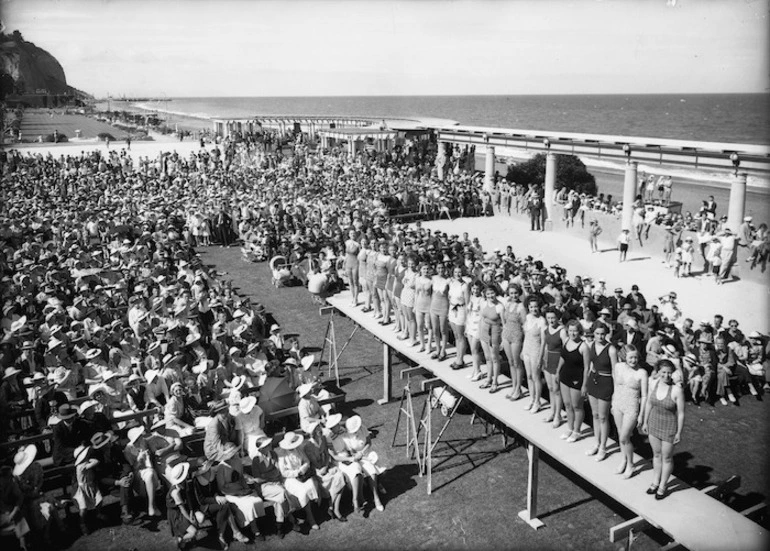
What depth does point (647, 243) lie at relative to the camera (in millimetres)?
22188

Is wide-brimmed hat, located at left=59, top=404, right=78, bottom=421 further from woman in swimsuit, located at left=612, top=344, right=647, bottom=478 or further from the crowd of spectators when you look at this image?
woman in swimsuit, located at left=612, top=344, right=647, bottom=478

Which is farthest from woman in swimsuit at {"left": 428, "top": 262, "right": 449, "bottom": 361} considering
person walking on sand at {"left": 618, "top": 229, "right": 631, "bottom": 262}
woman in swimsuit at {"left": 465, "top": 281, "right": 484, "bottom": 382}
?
person walking on sand at {"left": 618, "top": 229, "right": 631, "bottom": 262}

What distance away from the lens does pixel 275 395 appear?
9.62 metres

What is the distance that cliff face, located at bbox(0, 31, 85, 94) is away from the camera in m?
137

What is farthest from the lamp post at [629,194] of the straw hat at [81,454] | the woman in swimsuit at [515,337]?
the straw hat at [81,454]

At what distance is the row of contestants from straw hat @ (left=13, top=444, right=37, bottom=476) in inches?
234

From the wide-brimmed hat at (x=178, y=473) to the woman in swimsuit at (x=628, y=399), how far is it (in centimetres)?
512

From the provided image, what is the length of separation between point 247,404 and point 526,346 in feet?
13.0

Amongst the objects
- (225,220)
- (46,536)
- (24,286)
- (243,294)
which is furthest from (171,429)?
(225,220)

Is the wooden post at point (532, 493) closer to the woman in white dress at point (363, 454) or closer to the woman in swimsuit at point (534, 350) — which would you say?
the woman in swimsuit at point (534, 350)

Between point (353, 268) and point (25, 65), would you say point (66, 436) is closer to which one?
point (353, 268)

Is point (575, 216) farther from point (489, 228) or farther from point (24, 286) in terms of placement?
point (24, 286)

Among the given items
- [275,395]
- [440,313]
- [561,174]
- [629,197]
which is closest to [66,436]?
[275,395]

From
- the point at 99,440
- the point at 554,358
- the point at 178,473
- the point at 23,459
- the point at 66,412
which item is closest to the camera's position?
the point at 23,459
